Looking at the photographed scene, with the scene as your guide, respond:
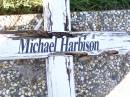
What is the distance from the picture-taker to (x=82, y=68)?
1685 millimetres

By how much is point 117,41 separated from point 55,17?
29cm

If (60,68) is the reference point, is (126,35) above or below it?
above

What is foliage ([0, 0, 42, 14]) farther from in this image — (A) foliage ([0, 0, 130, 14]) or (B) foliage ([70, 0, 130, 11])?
(B) foliage ([70, 0, 130, 11])

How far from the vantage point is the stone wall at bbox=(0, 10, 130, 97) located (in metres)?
1.62

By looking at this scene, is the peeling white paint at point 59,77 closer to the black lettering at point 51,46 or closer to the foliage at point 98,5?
the black lettering at point 51,46

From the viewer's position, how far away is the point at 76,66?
66.1 inches

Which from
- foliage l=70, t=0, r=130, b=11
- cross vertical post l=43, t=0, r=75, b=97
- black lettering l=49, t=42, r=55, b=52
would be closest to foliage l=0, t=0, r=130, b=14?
foliage l=70, t=0, r=130, b=11

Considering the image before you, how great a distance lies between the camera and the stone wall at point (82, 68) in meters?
1.62

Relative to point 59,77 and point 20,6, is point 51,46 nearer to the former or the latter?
point 59,77

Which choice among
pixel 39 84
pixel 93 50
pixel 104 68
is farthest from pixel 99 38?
pixel 39 84

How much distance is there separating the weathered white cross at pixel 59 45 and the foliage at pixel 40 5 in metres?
0.11

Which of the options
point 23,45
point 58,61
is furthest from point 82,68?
point 23,45

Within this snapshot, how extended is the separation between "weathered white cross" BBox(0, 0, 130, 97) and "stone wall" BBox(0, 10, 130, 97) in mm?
92

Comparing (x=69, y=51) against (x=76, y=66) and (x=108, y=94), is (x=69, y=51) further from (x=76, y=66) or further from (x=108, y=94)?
(x=108, y=94)
